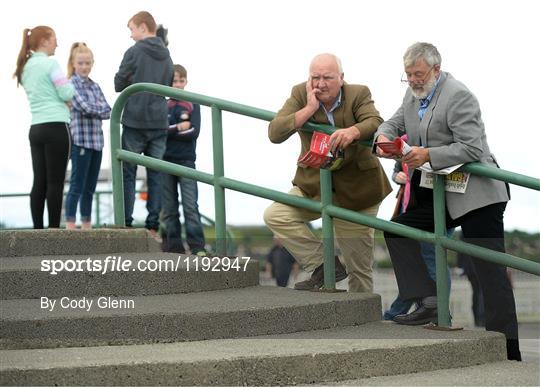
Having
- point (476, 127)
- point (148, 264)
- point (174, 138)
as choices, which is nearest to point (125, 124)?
point (174, 138)

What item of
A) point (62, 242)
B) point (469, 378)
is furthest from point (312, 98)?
point (469, 378)

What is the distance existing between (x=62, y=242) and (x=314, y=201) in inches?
70.6

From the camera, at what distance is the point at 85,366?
5988 millimetres

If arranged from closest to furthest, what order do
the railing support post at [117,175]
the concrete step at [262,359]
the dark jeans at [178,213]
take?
the concrete step at [262,359], the railing support post at [117,175], the dark jeans at [178,213]

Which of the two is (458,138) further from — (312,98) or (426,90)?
(312,98)

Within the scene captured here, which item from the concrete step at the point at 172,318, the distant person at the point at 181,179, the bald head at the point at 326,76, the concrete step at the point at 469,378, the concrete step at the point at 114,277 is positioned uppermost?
the bald head at the point at 326,76

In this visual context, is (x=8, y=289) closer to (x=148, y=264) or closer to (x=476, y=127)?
(x=148, y=264)

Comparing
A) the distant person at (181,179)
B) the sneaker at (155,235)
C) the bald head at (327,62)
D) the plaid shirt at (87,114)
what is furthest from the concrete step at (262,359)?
the plaid shirt at (87,114)

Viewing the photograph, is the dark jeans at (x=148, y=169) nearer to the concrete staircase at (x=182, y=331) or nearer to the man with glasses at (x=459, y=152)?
the concrete staircase at (x=182, y=331)

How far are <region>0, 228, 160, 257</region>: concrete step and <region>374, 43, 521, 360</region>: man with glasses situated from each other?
2198 mm

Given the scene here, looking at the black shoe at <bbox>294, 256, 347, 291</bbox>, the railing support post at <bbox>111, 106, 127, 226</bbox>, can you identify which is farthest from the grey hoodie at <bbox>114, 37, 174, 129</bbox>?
the black shoe at <bbox>294, 256, 347, 291</bbox>

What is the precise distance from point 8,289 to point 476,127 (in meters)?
3.03

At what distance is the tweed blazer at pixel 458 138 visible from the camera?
23.7 ft

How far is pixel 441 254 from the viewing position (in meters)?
7.50
